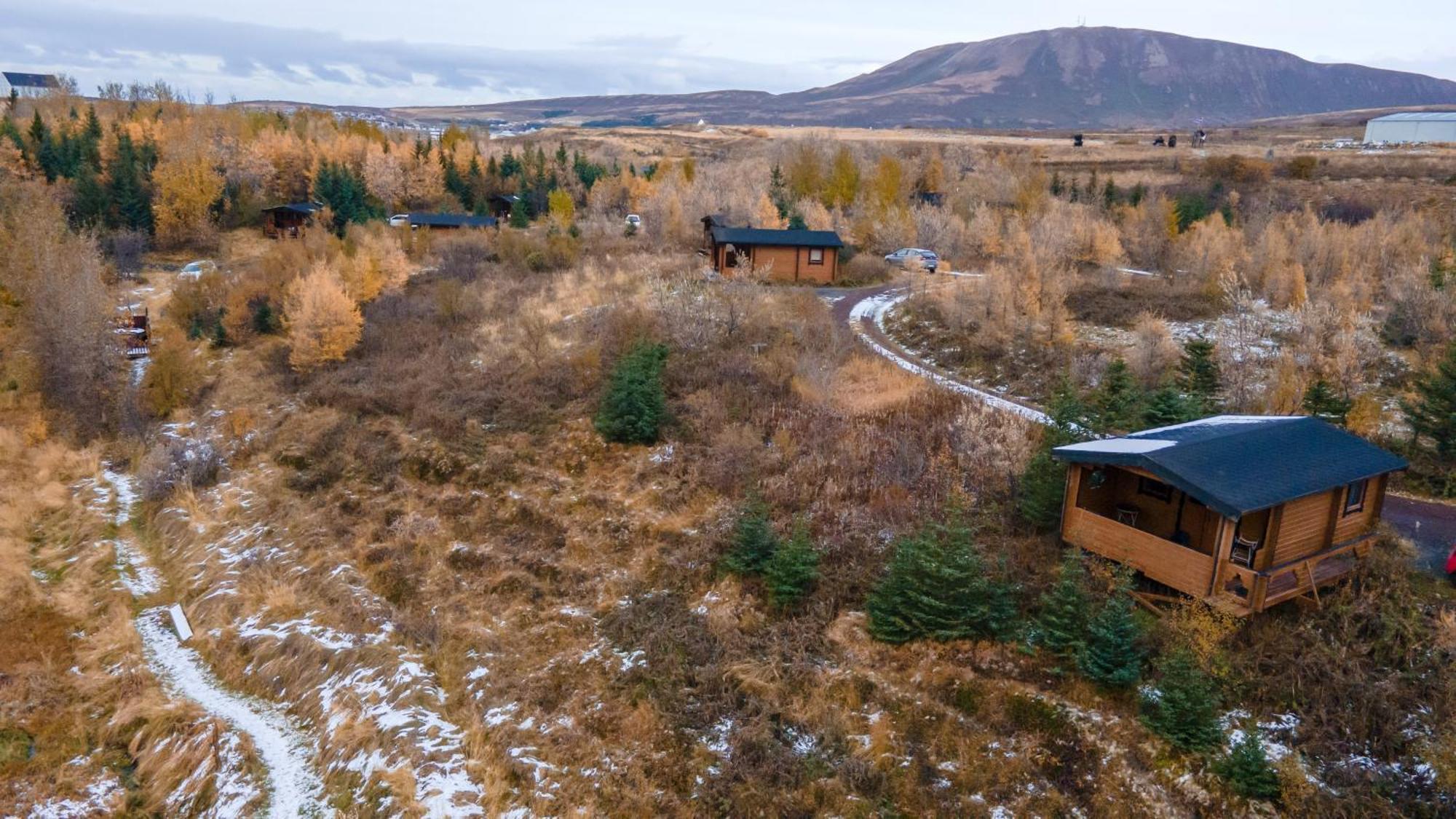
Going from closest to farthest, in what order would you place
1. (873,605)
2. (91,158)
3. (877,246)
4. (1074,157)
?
(873,605), (877,246), (91,158), (1074,157)

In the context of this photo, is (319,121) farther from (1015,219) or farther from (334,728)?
(334,728)

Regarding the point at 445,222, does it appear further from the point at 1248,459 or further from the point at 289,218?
the point at 1248,459

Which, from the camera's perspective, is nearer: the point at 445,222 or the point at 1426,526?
the point at 1426,526

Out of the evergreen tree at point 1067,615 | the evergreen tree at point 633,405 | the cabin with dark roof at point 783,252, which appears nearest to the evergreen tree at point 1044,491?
the evergreen tree at point 1067,615

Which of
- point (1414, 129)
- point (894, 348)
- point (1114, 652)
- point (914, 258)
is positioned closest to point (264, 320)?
point (894, 348)

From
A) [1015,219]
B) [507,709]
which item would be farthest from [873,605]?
[1015,219]

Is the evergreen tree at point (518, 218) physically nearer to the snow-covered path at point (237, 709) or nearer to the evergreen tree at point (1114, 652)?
the snow-covered path at point (237, 709)
